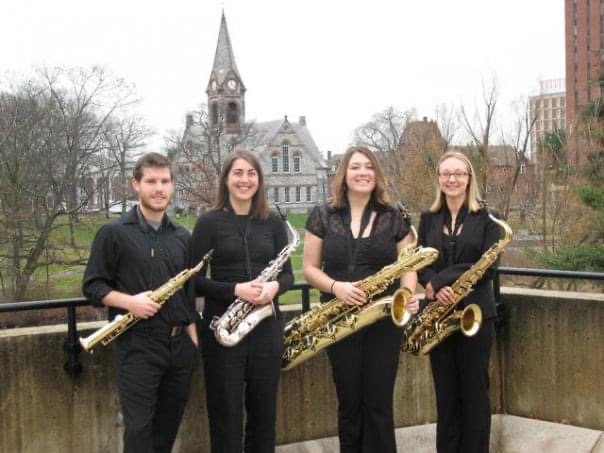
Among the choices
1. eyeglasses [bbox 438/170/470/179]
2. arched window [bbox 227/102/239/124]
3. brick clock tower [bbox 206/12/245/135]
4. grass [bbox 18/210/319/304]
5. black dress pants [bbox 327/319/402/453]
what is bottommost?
grass [bbox 18/210/319/304]

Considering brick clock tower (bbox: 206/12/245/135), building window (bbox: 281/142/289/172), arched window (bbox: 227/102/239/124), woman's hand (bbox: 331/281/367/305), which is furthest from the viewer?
building window (bbox: 281/142/289/172)

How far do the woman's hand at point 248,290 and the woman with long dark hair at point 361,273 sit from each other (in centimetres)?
51

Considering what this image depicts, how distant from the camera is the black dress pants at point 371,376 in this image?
412cm

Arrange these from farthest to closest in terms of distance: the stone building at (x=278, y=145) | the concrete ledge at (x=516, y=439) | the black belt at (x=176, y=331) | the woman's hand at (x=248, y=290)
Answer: the stone building at (x=278, y=145) → the concrete ledge at (x=516, y=439) → the woman's hand at (x=248, y=290) → the black belt at (x=176, y=331)

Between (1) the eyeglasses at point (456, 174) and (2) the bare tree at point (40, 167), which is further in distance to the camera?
(2) the bare tree at point (40, 167)

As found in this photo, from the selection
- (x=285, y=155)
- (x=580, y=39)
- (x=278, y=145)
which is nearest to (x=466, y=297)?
(x=278, y=145)

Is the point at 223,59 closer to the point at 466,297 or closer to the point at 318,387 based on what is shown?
the point at 318,387

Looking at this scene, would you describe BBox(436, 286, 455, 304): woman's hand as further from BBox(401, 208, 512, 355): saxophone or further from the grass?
the grass

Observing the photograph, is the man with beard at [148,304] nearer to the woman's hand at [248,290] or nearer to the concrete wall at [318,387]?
the woman's hand at [248,290]

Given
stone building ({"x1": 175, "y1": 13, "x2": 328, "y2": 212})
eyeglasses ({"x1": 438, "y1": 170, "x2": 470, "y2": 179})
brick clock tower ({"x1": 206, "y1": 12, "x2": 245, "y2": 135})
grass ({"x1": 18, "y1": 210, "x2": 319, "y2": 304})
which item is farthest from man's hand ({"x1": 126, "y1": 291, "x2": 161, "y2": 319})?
brick clock tower ({"x1": 206, "y1": 12, "x2": 245, "y2": 135})

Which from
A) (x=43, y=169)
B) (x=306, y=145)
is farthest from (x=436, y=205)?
(x=306, y=145)

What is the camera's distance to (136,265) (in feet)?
11.9

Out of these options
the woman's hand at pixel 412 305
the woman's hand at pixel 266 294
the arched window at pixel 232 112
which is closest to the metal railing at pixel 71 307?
the woman's hand at pixel 266 294

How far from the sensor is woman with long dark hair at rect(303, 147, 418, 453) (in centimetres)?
413
